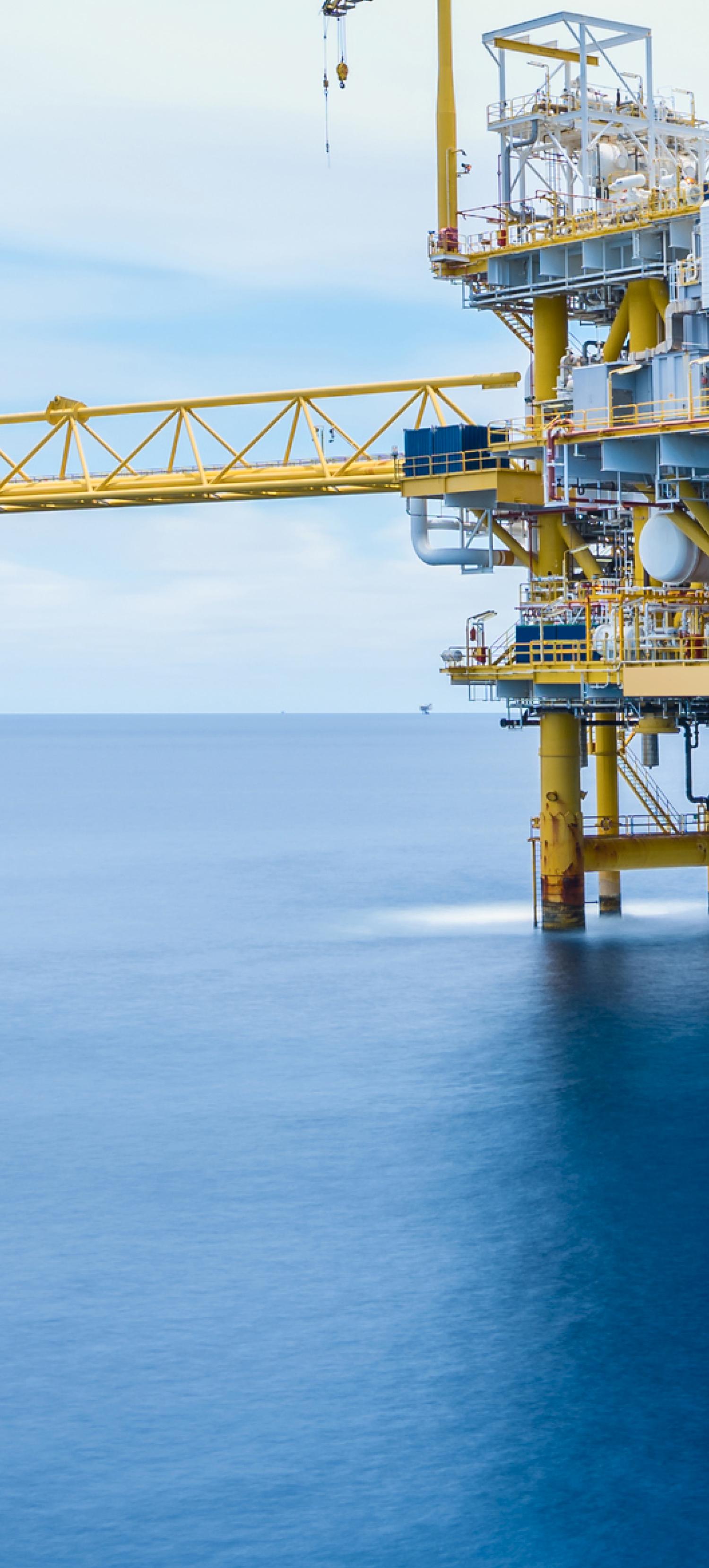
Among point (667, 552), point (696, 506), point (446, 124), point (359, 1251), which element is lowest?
point (359, 1251)

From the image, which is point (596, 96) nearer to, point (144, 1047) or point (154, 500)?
point (154, 500)

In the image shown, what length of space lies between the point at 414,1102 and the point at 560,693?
1186 centimetres

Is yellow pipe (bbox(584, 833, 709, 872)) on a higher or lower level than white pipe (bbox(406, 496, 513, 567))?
lower

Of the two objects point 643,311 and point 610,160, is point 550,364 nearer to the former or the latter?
point 643,311

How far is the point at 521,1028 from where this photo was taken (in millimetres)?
35719

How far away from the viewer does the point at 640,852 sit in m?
44.2

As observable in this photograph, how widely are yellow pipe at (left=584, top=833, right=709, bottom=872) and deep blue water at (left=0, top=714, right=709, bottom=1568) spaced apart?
210 centimetres

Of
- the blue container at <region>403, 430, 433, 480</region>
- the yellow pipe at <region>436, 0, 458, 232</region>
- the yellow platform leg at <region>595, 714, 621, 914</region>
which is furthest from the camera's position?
the yellow platform leg at <region>595, 714, 621, 914</region>

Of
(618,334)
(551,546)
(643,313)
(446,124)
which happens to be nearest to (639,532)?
(551,546)

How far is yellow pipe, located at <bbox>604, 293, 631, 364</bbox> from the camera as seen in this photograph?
37.9 meters

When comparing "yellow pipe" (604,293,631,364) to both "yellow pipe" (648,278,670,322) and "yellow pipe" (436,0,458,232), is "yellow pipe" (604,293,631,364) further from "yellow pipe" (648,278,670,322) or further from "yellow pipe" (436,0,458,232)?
"yellow pipe" (436,0,458,232)

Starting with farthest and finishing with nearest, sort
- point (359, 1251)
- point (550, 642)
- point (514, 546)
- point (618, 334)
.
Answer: point (514, 546) → point (550, 642) → point (618, 334) → point (359, 1251)

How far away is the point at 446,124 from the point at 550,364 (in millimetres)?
6738

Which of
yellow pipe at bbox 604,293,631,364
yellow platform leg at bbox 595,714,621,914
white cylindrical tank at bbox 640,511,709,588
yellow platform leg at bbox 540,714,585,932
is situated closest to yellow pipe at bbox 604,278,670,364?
yellow pipe at bbox 604,293,631,364
